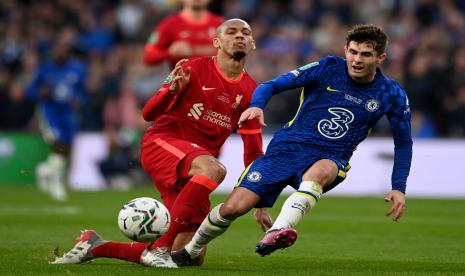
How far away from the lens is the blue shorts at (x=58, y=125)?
60.0 feet

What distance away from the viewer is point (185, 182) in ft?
27.2

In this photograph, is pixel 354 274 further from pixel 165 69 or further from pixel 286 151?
pixel 165 69

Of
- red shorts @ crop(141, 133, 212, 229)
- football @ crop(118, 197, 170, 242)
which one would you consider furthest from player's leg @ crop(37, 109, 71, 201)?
football @ crop(118, 197, 170, 242)

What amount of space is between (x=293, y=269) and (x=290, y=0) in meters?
15.4

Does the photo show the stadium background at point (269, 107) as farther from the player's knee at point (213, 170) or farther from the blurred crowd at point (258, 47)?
the player's knee at point (213, 170)

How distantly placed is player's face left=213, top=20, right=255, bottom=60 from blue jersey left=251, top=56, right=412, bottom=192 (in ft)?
2.15

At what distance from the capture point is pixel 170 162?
8273 millimetres

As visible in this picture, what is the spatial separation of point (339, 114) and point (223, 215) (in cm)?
121

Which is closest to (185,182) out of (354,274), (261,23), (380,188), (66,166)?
(354,274)

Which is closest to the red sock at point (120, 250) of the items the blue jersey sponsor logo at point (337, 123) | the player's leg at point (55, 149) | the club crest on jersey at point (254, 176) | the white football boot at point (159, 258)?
the white football boot at point (159, 258)

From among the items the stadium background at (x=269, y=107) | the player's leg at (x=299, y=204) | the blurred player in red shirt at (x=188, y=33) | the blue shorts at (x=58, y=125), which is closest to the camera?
the player's leg at (x=299, y=204)

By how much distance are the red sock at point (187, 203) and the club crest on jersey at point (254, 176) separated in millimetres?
300

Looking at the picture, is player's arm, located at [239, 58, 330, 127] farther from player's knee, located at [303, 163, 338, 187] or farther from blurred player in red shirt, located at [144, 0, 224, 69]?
blurred player in red shirt, located at [144, 0, 224, 69]

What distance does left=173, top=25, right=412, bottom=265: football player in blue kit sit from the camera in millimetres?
7762
